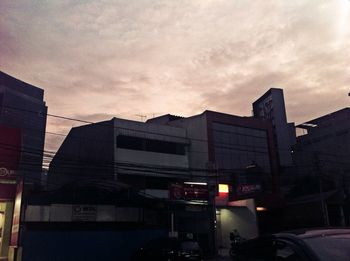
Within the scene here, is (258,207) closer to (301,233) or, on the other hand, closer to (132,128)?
(132,128)

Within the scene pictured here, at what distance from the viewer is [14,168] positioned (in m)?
22.4

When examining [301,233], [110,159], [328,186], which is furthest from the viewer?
[328,186]

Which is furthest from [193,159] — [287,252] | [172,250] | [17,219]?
[287,252]

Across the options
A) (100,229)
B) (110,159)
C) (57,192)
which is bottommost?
(100,229)

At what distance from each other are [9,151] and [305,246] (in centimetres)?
2122

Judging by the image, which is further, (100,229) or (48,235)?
(100,229)

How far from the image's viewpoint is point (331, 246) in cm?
434

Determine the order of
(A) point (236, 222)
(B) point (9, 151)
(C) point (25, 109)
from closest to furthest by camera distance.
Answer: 1. (B) point (9, 151)
2. (A) point (236, 222)
3. (C) point (25, 109)

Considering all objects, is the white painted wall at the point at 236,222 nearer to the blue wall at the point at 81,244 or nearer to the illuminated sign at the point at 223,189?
the illuminated sign at the point at 223,189

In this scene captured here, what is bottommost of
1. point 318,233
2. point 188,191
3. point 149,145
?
point 318,233

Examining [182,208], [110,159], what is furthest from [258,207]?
[110,159]

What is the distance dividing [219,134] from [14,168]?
26.6 metres

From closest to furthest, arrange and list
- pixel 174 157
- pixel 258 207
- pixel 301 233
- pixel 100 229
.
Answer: pixel 301 233 → pixel 100 229 → pixel 258 207 → pixel 174 157

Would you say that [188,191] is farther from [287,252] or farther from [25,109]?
[25,109]
